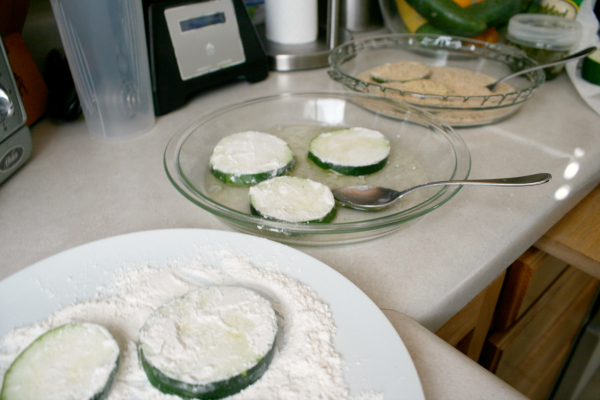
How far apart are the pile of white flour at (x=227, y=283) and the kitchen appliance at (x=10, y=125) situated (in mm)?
364

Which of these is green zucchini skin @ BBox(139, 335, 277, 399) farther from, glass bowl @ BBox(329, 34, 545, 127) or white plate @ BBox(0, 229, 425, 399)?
glass bowl @ BBox(329, 34, 545, 127)

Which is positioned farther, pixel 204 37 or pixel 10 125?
pixel 204 37

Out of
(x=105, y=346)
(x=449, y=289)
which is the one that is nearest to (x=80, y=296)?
(x=105, y=346)

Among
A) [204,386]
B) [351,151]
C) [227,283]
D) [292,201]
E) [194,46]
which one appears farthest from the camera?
[194,46]

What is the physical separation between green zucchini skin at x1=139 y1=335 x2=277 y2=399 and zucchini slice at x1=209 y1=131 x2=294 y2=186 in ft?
1.08

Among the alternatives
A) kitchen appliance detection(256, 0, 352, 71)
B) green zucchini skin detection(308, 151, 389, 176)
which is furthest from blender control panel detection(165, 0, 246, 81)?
green zucchini skin detection(308, 151, 389, 176)

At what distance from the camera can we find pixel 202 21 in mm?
920

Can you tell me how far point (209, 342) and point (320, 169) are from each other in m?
0.39

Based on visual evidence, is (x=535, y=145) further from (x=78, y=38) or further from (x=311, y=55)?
(x=78, y=38)

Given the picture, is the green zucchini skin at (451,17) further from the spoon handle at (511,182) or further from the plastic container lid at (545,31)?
the spoon handle at (511,182)

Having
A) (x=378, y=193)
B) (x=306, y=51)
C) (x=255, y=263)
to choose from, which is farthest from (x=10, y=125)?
(x=306, y=51)

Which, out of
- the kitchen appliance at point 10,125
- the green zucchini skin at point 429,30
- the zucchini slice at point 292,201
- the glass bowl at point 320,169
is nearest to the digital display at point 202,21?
the glass bowl at point 320,169

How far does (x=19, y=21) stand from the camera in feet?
2.72

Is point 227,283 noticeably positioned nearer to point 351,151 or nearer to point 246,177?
point 246,177
